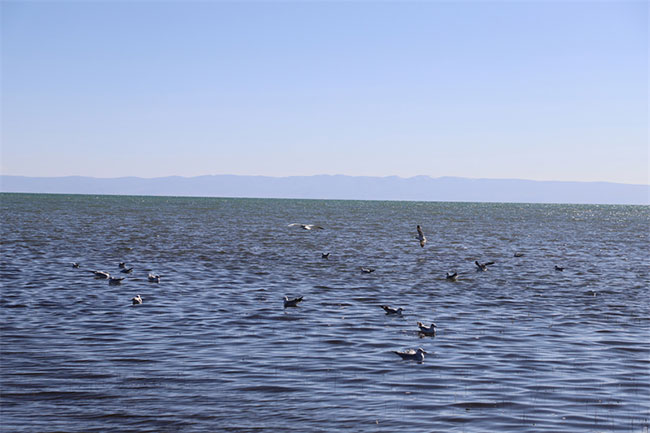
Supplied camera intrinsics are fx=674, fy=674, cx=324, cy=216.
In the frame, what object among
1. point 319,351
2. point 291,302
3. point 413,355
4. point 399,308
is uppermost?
point 399,308

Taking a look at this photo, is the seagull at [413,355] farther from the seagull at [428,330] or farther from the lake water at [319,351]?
the seagull at [428,330]

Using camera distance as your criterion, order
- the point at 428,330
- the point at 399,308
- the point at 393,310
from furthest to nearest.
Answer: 1. the point at 399,308
2. the point at 393,310
3. the point at 428,330

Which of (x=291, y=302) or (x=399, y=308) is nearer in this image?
(x=399, y=308)

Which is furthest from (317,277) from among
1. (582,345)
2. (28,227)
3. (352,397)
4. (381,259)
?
(28,227)

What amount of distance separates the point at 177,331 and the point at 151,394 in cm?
680

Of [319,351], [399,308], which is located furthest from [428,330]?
[319,351]

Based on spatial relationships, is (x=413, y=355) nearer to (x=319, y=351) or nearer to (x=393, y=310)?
(x=319, y=351)

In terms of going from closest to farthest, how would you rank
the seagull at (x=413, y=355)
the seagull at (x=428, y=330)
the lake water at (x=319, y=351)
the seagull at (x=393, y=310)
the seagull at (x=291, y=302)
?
the lake water at (x=319, y=351) → the seagull at (x=413, y=355) → the seagull at (x=428, y=330) → the seagull at (x=393, y=310) → the seagull at (x=291, y=302)

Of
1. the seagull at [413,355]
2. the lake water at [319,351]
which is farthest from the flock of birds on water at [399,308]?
the lake water at [319,351]

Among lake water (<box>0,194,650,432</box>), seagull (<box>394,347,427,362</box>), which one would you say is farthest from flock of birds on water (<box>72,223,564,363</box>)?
lake water (<box>0,194,650,432</box>)

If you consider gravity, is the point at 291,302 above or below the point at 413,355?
above

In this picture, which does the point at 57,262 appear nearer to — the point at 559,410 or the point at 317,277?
the point at 317,277

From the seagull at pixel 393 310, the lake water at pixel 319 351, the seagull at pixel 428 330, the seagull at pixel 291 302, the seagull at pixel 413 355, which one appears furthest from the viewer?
the seagull at pixel 291 302

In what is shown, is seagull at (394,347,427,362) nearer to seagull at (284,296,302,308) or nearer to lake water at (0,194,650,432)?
lake water at (0,194,650,432)
